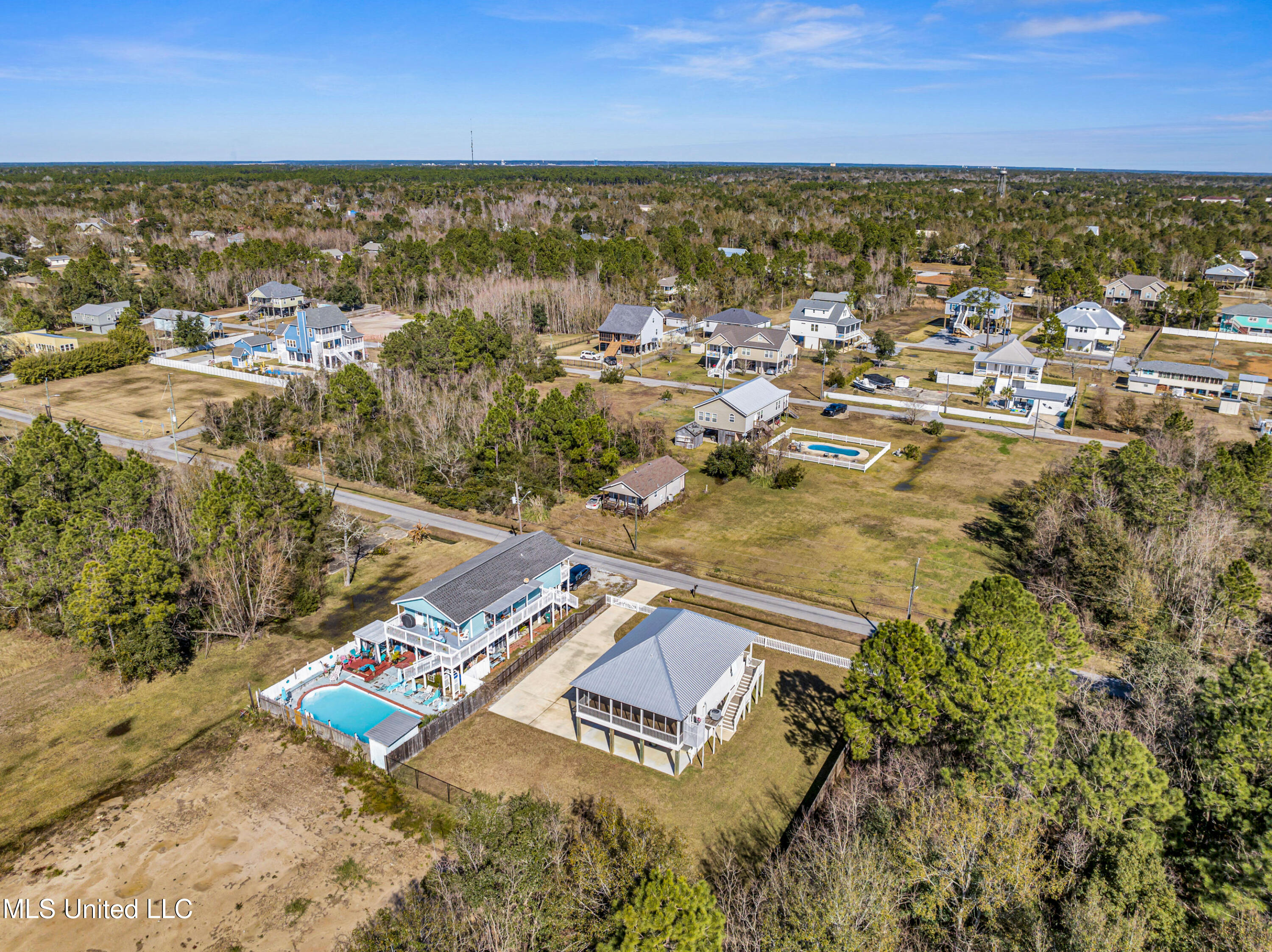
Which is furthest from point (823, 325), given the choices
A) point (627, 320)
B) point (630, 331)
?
point (627, 320)

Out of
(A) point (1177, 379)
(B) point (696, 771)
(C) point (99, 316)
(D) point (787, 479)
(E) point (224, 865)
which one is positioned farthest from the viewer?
(C) point (99, 316)

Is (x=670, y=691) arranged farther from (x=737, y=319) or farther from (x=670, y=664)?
(x=737, y=319)

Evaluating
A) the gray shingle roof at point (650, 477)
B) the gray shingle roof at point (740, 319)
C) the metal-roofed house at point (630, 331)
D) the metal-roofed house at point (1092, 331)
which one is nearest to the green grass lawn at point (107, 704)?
the gray shingle roof at point (650, 477)

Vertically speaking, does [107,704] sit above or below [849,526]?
below

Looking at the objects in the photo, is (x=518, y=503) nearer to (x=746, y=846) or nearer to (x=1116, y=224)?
(x=746, y=846)

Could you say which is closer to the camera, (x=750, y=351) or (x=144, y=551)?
(x=144, y=551)

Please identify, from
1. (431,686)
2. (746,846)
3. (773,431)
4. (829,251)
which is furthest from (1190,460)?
(829,251)

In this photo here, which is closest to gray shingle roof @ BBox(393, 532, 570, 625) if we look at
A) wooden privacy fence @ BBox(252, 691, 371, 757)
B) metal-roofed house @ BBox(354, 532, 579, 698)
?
metal-roofed house @ BBox(354, 532, 579, 698)
